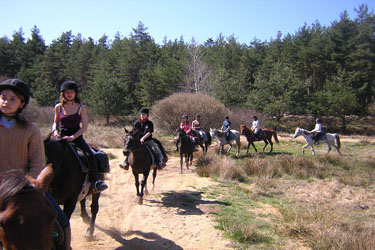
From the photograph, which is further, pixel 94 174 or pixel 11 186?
pixel 94 174

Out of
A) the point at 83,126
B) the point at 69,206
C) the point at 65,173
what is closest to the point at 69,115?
the point at 83,126

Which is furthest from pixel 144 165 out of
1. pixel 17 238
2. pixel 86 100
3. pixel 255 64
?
pixel 255 64

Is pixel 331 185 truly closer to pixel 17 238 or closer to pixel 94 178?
pixel 94 178

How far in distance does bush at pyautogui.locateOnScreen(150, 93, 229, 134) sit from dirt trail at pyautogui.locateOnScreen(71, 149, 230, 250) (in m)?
14.5

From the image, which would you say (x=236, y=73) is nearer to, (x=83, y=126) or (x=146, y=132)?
(x=146, y=132)

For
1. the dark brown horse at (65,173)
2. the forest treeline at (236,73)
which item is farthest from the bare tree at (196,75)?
the dark brown horse at (65,173)

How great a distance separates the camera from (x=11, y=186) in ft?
6.04

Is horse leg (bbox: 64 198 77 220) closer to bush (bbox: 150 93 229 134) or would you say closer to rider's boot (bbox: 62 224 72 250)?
rider's boot (bbox: 62 224 72 250)

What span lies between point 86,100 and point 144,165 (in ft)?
110

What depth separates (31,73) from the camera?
46.8 meters

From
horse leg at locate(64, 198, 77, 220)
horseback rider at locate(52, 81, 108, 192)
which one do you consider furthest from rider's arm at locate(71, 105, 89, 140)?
horse leg at locate(64, 198, 77, 220)

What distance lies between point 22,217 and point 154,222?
4231 mm

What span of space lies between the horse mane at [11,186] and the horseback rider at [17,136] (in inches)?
13.6

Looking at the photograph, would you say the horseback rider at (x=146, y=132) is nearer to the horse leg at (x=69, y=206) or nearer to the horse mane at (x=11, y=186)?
the horse leg at (x=69, y=206)
